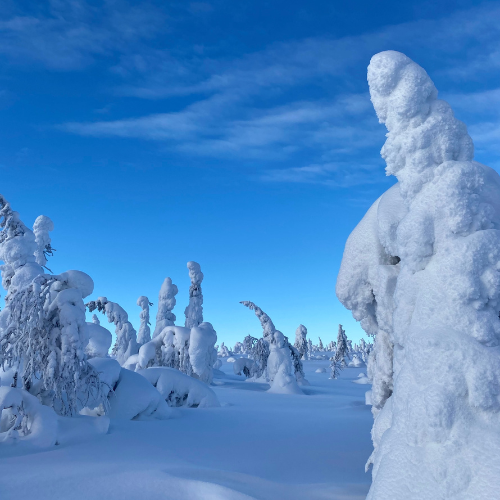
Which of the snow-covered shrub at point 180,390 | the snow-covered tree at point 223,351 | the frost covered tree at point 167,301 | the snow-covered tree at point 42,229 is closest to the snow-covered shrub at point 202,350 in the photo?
the snow-covered shrub at point 180,390

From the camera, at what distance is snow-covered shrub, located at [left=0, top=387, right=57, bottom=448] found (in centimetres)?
584

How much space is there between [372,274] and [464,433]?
7.42ft

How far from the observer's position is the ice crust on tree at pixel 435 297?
293 centimetres

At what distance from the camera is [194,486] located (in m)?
4.27

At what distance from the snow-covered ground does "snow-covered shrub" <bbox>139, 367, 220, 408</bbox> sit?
2045 mm

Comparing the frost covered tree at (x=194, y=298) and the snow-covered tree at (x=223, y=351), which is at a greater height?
the frost covered tree at (x=194, y=298)

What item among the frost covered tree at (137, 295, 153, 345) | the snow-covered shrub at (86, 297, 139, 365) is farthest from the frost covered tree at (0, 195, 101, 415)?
the frost covered tree at (137, 295, 153, 345)

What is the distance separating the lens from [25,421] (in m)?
6.21

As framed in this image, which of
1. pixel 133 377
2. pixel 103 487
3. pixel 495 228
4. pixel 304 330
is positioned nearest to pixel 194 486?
pixel 103 487

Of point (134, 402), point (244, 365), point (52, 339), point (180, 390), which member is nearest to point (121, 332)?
point (244, 365)

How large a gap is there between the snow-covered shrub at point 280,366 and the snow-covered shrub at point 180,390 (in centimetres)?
660

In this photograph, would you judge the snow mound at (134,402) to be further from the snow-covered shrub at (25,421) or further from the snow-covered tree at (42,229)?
the snow-covered tree at (42,229)

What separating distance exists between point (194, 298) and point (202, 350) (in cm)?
944

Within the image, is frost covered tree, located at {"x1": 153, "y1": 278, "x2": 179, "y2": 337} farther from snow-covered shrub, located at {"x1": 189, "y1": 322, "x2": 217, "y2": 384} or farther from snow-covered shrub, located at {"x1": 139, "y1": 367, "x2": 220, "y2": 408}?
snow-covered shrub, located at {"x1": 139, "y1": 367, "x2": 220, "y2": 408}
